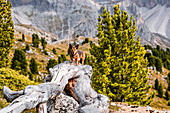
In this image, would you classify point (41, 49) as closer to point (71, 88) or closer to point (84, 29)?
point (71, 88)

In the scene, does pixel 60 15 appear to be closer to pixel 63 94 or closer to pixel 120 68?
pixel 120 68

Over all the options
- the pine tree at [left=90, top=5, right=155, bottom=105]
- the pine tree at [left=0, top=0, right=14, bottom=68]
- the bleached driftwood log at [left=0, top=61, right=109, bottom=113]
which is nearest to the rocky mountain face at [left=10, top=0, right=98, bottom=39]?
the pine tree at [left=0, top=0, right=14, bottom=68]

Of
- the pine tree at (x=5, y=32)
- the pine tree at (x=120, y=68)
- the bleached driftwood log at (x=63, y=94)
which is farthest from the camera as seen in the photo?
the pine tree at (x=5, y=32)

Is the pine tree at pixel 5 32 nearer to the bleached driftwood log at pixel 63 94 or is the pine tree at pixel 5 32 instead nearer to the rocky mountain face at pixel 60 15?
the bleached driftwood log at pixel 63 94

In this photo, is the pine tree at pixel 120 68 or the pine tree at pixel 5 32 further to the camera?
the pine tree at pixel 5 32

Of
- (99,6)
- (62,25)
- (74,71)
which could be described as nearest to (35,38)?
(74,71)

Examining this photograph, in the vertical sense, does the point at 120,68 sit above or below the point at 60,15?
below

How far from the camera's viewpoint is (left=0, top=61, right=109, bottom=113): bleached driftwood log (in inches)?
174

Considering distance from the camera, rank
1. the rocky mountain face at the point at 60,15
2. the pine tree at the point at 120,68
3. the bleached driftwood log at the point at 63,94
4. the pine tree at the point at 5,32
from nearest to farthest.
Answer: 1. the bleached driftwood log at the point at 63,94
2. the pine tree at the point at 120,68
3. the pine tree at the point at 5,32
4. the rocky mountain face at the point at 60,15

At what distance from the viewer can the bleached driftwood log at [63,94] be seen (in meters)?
4.43

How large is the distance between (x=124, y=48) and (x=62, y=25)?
155 m

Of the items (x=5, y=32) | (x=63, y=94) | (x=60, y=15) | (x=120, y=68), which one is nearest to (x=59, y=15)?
(x=60, y=15)

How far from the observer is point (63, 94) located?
22.8 ft

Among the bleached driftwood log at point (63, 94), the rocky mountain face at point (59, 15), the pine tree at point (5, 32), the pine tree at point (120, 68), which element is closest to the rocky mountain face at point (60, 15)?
the rocky mountain face at point (59, 15)
